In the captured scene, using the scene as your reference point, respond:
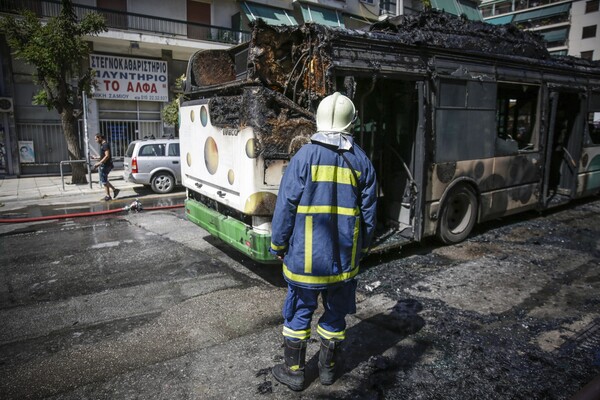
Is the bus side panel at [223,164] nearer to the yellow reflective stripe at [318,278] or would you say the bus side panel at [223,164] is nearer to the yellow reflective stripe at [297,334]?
the yellow reflective stripe at [318,278]

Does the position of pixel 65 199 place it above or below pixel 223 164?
below

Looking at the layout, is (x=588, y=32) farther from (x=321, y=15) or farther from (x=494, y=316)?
(x=494, y=316)

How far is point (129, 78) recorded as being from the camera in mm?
18141

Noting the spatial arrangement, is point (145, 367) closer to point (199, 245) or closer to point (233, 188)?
point (233, 188)

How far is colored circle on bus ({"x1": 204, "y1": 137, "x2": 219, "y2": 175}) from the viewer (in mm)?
5398

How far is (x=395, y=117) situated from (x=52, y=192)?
438 inches

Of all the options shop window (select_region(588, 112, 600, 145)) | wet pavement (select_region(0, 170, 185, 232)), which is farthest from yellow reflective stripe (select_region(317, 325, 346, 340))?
shop window (select_region(588, 112, 600, 145))

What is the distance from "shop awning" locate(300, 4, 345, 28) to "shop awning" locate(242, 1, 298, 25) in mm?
767

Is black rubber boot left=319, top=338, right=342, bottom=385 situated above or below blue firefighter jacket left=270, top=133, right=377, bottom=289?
below

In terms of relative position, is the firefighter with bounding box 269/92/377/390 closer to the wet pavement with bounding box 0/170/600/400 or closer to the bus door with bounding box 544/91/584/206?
the wet pavement with bounding box 0/170/600/400

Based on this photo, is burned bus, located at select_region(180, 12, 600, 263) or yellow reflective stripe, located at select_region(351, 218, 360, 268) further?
burned bus, located at select_region(180, 12, 600, 263)

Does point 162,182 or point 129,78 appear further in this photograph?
point 129,78

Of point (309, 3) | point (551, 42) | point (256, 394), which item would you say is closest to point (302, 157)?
point (256, 394)

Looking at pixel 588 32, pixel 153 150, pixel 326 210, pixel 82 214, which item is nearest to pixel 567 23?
pixel 588 32
